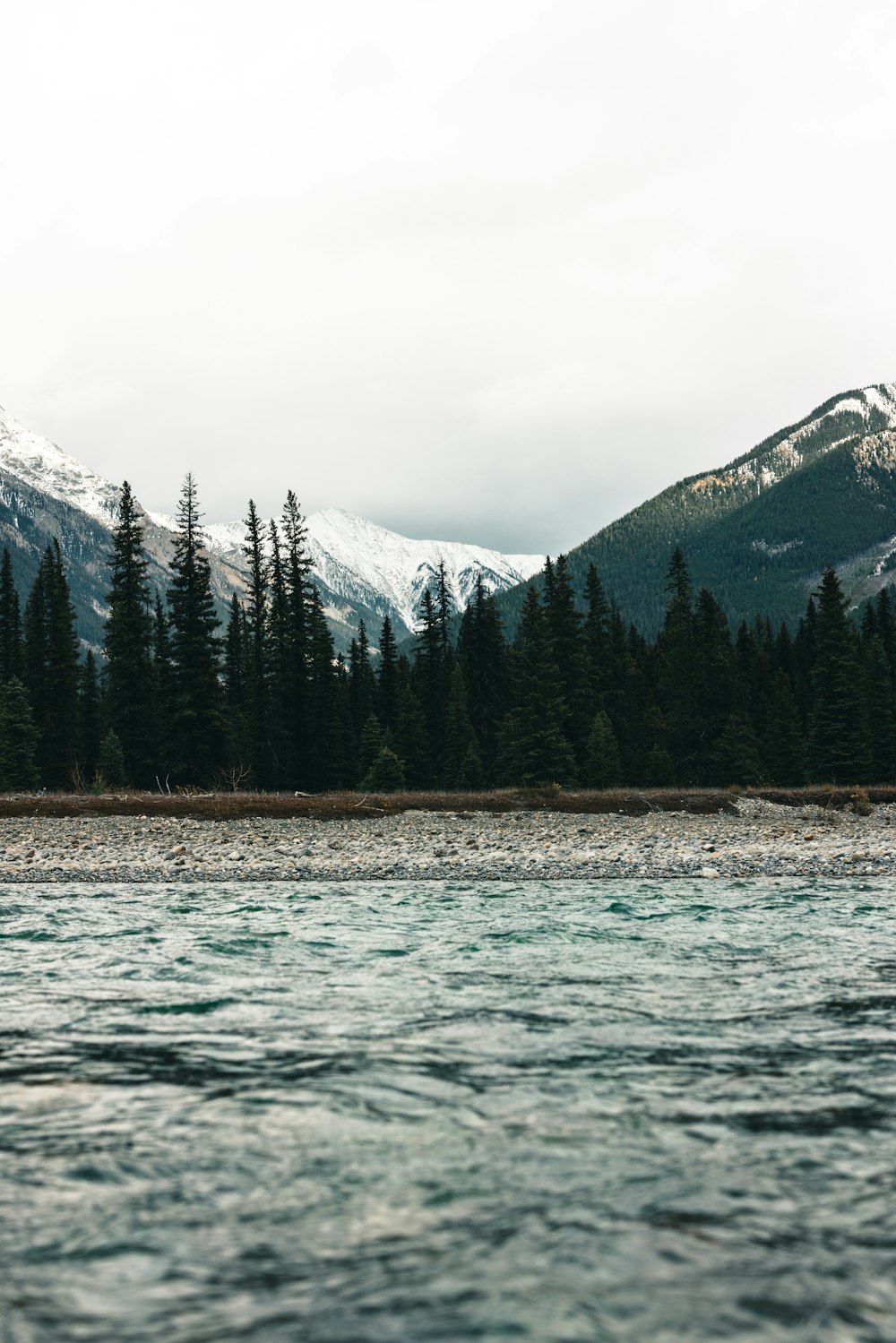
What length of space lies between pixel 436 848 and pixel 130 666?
37.4m

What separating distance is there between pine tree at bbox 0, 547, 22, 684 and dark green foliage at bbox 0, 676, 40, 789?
17831 mm

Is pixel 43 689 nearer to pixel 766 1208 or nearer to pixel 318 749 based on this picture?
pixel 318 749

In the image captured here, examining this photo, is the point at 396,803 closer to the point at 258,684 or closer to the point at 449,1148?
the point at 258,684

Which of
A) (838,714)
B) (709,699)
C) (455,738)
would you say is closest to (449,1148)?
(455,738)

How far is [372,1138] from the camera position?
20.1 feet

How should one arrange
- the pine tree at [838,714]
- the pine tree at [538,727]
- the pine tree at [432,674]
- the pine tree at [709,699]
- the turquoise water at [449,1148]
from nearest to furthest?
the turquoise water at [449,1148] < the pine tree at [538,727] < the pine tree at [838,714] < the pine tree at [709,699] < the pine tree at [432,674]

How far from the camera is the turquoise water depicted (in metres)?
4.17

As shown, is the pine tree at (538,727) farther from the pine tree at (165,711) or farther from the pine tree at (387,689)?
the pine tree at (165,711)

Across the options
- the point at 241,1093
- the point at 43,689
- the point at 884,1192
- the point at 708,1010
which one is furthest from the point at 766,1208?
the point at 43,689

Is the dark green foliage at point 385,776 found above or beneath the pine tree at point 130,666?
beneath

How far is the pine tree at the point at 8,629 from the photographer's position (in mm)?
79188

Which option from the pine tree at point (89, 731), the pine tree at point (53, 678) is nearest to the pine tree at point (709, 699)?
the pine tree at point (89, 731)

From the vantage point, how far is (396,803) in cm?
4097

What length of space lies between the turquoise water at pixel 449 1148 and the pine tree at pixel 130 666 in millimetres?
47858
